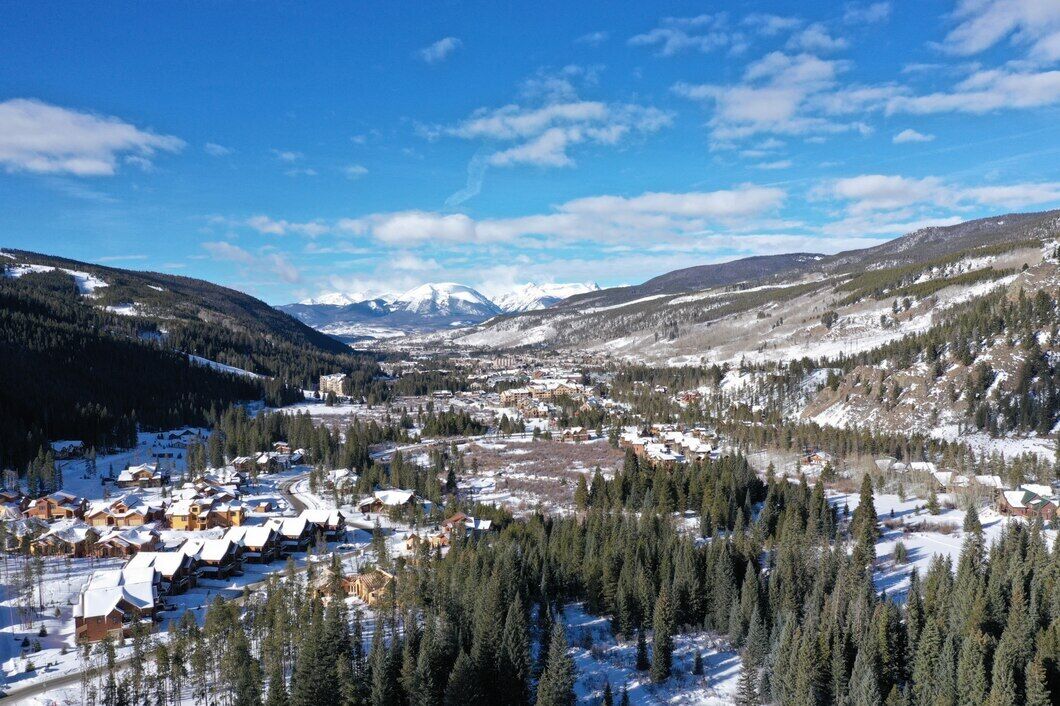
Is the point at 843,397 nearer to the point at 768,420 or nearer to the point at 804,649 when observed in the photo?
the point at 768,420

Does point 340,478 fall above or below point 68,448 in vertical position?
below

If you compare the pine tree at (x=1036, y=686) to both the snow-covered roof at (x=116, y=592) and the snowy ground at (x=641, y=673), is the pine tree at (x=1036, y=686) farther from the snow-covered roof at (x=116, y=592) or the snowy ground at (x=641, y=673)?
the snow-covered roof at (x=116, y=592)

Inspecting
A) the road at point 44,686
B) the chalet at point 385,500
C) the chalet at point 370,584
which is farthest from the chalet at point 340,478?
the road at point 44,686

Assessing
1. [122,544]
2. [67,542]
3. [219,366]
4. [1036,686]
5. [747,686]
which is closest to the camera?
[1036,686]

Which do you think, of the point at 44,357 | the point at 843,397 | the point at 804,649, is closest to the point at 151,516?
the point at 804,649

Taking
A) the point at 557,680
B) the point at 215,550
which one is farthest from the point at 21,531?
the point at 557,680

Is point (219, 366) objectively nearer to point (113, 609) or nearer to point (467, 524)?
point (467, 524)
